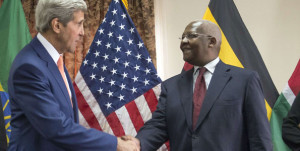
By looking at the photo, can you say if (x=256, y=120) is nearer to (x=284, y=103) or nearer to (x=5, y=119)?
(x=284, y=103)

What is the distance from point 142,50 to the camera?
3057 millimetres

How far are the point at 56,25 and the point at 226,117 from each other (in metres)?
1.10

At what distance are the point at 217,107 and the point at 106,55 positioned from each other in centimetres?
122

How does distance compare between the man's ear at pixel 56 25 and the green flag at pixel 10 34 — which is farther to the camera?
the green flag at pixel 10 34

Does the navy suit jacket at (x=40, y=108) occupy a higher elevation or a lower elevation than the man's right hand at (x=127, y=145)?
higher

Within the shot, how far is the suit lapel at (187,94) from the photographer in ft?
7.19

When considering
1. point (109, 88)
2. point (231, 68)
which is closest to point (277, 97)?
point (231, 68)

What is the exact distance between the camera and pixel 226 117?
6.92ft

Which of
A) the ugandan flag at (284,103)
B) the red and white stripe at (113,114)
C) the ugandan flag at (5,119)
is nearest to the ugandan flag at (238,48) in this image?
the ugandan flag at (284,103)

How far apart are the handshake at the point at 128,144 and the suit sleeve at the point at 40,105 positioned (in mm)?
359

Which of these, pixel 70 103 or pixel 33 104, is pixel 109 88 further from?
pixel 33 104

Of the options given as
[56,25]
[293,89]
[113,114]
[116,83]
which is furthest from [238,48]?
[56,25]

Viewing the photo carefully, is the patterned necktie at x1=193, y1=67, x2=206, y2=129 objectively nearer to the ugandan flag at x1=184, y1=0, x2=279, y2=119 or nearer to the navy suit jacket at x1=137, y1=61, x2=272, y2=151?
the navy suit jacket at x1=137, y1=61, x2=272, y2=151

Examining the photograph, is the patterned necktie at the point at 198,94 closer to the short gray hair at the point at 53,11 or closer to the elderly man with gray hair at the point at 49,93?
the elderly man with gray hair at the point at 49,93
